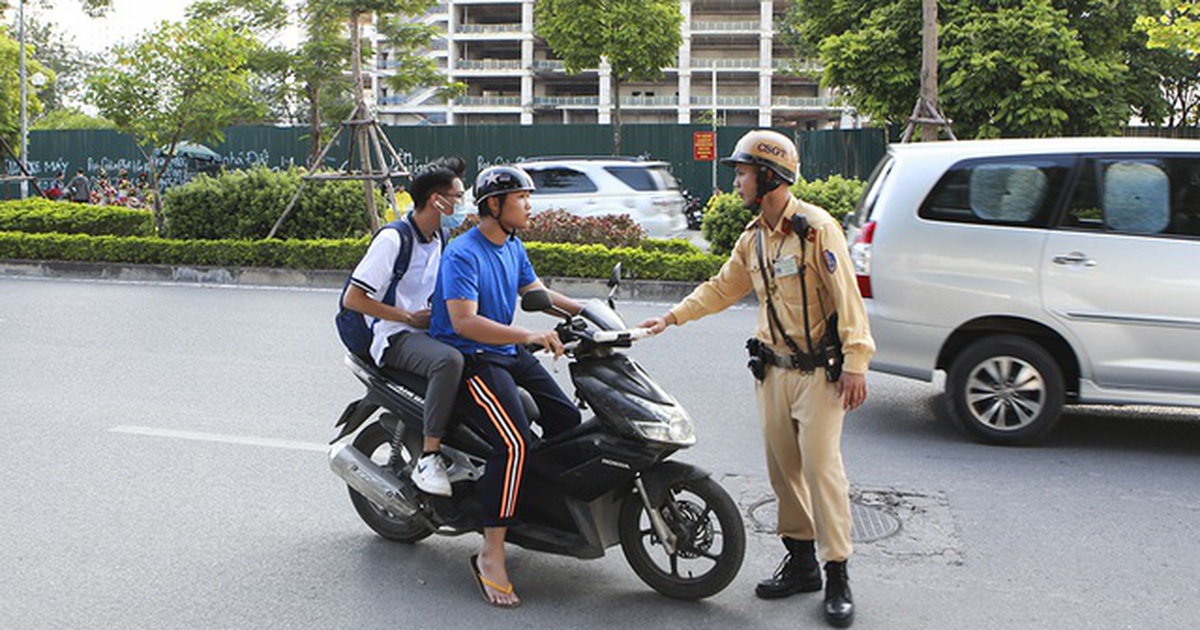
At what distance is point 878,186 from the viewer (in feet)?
24.5

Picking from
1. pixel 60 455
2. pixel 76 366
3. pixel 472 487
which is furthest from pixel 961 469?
pixel 76 366

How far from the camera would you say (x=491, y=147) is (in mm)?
31844

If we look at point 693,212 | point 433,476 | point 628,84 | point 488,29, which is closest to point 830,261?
point 433,476

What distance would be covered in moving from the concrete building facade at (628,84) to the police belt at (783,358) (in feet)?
226

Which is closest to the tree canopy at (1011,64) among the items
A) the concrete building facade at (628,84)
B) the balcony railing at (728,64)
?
the concrete building facade at (628,84)

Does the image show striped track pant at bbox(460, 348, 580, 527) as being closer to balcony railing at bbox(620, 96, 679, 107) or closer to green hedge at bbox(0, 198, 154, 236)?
green hedge at bbox(0, 198, 154, 236)

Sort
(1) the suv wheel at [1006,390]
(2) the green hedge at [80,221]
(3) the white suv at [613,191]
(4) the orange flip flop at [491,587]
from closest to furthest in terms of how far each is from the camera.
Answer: (4) the orange flip flop at [491,587] → (1) the suv wheel at [1006,390] → (3) the white suv at [613,191] → (2) the green hedge at [80,221]

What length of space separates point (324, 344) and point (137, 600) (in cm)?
597

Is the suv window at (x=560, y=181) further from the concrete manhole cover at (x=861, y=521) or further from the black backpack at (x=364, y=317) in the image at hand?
the black backpack at (x=364, y=317)

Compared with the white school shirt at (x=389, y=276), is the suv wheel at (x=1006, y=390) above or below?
below

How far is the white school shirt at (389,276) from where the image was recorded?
483cm

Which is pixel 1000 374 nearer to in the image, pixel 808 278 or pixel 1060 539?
pixel 1060 539

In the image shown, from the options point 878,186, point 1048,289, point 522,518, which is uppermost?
point 878,186

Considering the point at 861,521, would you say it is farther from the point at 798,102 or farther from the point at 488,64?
the point at 488,64
